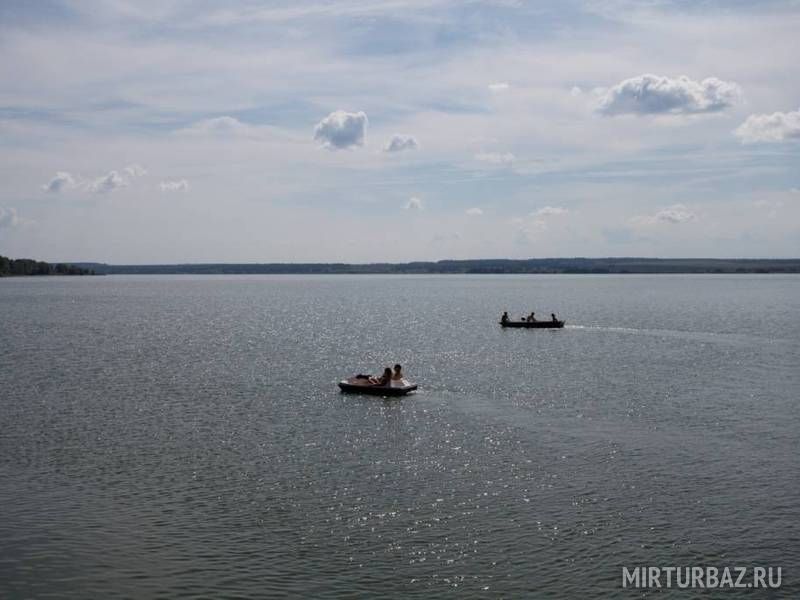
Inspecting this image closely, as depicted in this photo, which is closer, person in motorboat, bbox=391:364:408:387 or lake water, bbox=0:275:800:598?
lake water, bbox=0:275:800:598

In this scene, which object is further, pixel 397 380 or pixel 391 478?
pixel 397 380

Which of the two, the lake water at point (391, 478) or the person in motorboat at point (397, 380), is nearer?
the lake water at point (391, 478)

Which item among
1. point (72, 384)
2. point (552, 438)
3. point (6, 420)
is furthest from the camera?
point (72, 384)

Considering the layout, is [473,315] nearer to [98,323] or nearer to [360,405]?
[98,323]

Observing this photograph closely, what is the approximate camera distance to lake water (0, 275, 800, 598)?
22.8 metres

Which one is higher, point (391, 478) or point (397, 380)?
point (397, 380)

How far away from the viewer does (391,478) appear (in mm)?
31859

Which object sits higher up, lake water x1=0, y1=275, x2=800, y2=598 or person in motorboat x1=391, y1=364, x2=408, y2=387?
person in motorboat x1=391, y1=364, x2=408, y2=387

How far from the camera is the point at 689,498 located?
1148 inches

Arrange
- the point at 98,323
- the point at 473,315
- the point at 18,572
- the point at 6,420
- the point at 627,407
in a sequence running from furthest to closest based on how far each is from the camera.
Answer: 1. the point at 473,315
2. the point at 98,323
3. the point at 627,407
4. the point at 6,420
5. the point at 18,572

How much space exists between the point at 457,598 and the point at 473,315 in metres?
128

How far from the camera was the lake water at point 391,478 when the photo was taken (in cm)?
2280

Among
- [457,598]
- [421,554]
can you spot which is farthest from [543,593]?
[421,554]

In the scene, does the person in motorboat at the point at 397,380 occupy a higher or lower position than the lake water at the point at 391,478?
higher
